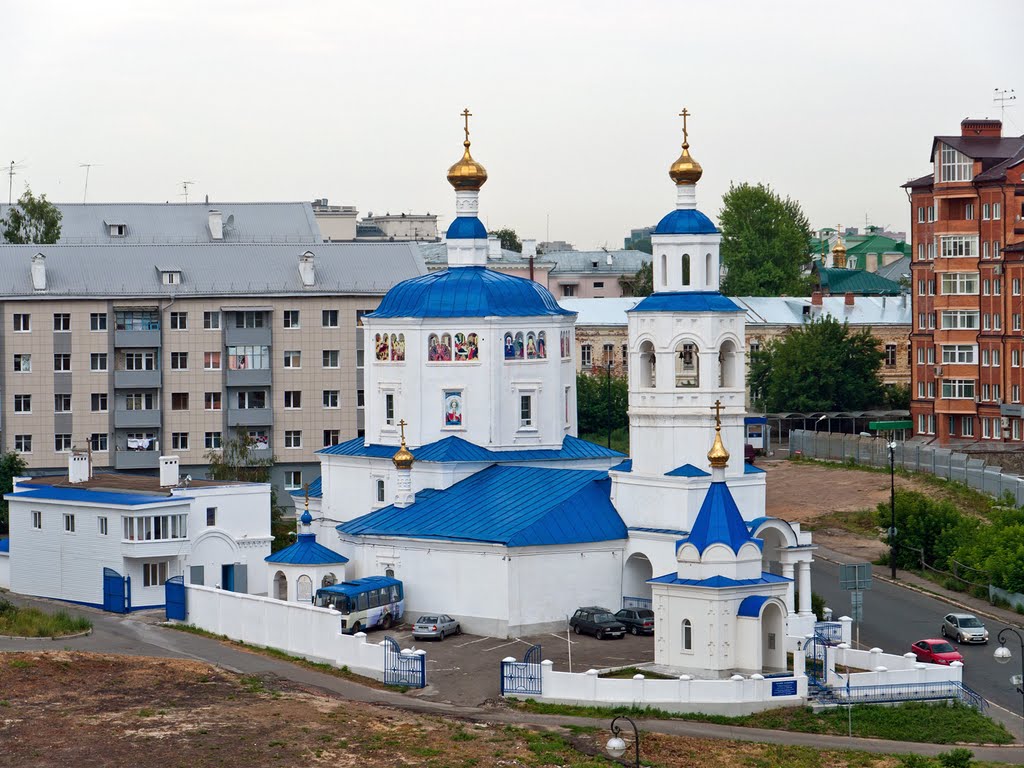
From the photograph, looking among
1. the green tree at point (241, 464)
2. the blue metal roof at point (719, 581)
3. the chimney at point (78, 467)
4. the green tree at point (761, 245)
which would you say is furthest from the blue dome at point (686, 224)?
the green tree at point (761, 245)

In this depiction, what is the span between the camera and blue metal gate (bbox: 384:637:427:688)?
52656 millimetres

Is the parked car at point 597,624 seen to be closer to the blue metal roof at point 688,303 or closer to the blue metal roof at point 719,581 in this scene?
the blue metal roof at point 719,581

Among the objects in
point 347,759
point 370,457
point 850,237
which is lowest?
point 347,759

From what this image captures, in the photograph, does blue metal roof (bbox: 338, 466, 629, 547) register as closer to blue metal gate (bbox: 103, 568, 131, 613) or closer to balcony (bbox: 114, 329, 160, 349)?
blue metal gate (bbox: 103, 568, 131, 613)

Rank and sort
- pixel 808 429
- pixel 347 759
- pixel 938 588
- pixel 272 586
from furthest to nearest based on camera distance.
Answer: pixel 808 429
pixel 938 588
pixel 272 586
pixel 347 759

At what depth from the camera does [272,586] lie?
204 feet

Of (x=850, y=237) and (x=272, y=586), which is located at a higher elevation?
(x=850, y=237)

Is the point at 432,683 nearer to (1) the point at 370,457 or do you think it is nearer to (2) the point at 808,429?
(1) the point at 370,457

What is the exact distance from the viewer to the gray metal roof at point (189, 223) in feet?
325

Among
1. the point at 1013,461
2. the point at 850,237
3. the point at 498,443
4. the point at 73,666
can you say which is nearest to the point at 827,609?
the point at 498,443

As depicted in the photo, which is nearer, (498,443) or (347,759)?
(347,759)

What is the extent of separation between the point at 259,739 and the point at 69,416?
39.3 meters

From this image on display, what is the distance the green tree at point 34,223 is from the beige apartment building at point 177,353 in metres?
13.5

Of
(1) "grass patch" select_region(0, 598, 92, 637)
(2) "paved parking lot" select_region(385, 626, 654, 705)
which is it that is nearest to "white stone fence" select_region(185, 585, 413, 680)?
(2) "paved parking lot" select_region(385, 626, 654, 705)
